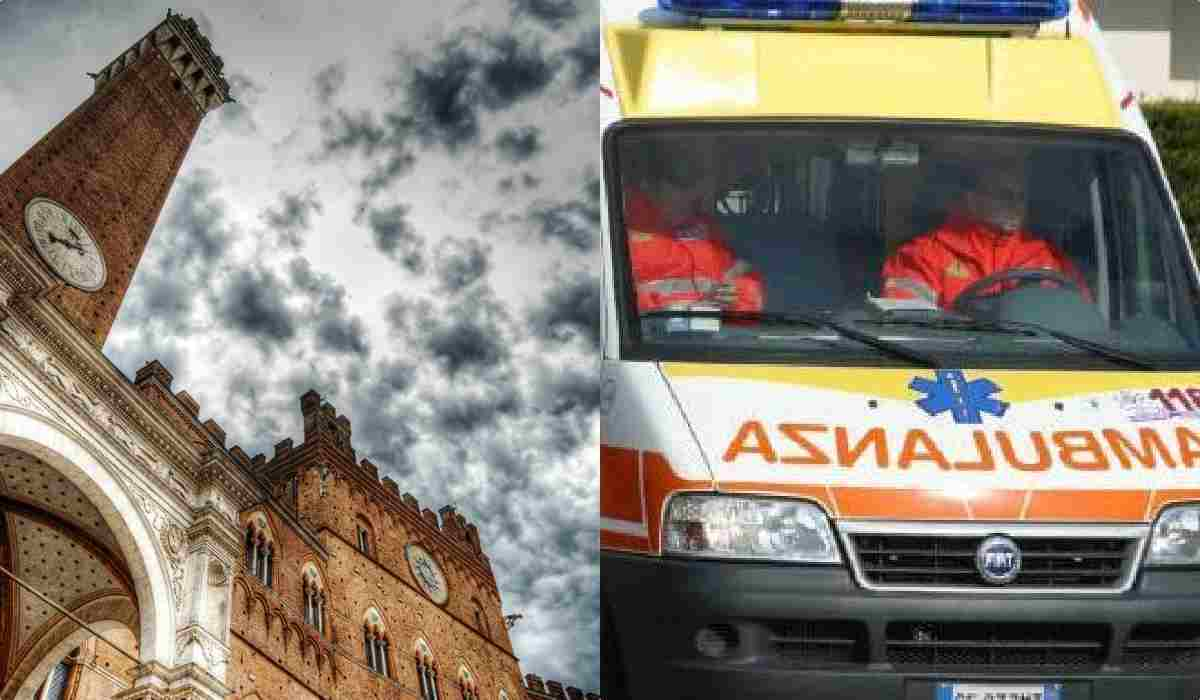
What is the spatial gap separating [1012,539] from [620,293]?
4.06 ft

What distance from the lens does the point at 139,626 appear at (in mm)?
3650

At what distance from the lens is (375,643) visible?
3.88 m

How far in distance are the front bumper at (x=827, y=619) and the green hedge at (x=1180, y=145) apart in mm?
6581

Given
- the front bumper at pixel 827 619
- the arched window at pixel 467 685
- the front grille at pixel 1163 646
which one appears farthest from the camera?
the front grille at pixel 1163 646

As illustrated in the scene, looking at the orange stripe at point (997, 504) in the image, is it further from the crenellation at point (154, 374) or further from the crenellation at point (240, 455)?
the crenellation at point (154, 374)

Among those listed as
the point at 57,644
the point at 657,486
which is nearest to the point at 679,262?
the point at 657,486

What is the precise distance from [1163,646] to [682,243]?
5.56ft

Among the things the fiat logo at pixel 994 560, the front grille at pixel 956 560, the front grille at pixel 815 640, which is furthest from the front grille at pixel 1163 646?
the front grille at pixel 815 640

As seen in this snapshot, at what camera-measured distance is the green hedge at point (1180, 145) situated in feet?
33.8

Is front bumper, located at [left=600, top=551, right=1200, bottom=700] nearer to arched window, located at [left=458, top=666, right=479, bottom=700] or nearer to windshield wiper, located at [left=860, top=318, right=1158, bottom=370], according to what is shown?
arched window, located at [left=458, top=666, right=479, bottom=700]

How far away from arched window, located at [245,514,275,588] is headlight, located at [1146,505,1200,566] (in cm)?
220

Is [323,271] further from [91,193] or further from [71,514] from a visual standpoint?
[71,514]

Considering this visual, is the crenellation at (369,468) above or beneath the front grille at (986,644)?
above

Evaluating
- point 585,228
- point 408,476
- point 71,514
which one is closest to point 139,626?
point 71,514
